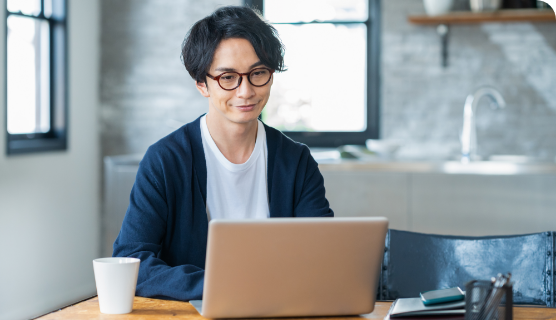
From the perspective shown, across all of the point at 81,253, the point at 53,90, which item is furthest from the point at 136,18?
the point at 81,253

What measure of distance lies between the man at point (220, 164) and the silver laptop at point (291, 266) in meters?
0.37

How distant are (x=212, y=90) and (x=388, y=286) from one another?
0.62 meters

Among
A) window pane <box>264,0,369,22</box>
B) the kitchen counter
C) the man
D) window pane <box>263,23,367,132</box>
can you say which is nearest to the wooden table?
the man

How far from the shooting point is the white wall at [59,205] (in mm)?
3234

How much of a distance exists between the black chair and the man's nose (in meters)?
0.46

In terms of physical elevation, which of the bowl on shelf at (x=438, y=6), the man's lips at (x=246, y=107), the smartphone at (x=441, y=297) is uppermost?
the bowl on shelf at (x=438, y=6)

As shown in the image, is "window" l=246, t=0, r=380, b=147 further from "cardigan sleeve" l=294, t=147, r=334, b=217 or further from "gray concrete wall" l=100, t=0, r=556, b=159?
"cardigan sleeve" l=294, t=147, r=334, b=217

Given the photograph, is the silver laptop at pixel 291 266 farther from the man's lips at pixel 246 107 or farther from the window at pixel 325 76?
the window at pixel 325 76

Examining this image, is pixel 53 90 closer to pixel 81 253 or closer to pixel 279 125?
pixel 81 253

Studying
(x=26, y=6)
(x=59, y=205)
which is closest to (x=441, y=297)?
(x=59, y=205)

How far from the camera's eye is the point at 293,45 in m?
4.24

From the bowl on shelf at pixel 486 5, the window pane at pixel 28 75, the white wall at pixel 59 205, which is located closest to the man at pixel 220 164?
the white wall at pixel 59 205

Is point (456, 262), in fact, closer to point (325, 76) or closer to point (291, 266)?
point (291, 266)

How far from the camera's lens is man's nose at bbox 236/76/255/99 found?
4.70 ft
